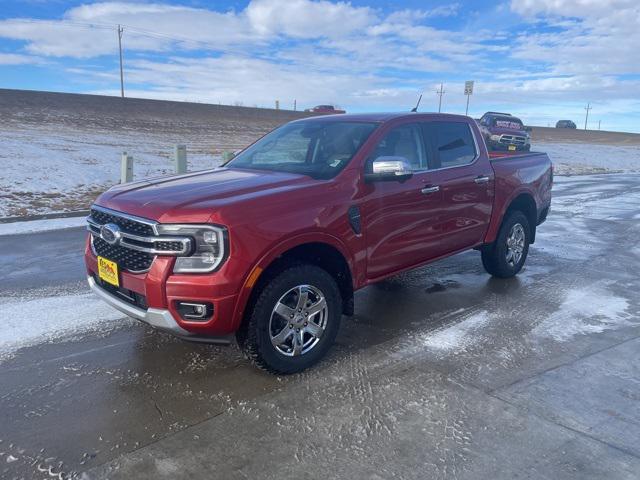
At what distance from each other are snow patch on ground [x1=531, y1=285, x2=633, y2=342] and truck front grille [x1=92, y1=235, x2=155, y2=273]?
10.9 ft

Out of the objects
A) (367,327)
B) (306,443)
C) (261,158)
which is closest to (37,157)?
(261,158)

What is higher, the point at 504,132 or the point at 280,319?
the point at 504,132

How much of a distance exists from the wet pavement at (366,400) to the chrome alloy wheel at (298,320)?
237 millimetres

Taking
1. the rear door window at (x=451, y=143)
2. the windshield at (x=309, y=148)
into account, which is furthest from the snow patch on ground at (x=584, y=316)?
the windshield at (x=309, y=148)

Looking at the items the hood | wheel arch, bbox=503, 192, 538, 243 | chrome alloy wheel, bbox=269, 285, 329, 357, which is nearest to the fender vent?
the hood

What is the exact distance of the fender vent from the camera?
407 centimetres

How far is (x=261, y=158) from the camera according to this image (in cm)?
498

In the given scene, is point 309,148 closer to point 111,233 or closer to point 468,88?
point 111,233

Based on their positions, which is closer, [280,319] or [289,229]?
[289,229]

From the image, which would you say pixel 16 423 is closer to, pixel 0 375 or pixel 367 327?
pixel 0 375

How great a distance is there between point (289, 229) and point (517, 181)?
11.8 feet

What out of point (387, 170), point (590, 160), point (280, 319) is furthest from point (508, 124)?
point (280, 319)

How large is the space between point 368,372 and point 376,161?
1651 millimetres

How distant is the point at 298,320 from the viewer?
12.6 ft
